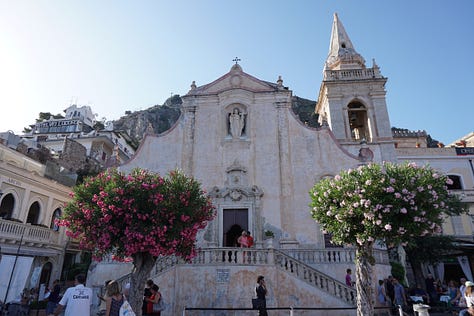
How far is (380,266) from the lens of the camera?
14516mm

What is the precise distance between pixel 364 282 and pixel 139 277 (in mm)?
6826

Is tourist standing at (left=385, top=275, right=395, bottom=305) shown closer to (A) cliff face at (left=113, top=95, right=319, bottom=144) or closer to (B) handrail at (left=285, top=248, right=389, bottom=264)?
(B) handrail at (left=285, top=248, right=389, bottom=264)

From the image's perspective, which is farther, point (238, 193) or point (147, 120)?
point (147, 120)

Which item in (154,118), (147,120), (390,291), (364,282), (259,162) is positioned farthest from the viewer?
(154,118)

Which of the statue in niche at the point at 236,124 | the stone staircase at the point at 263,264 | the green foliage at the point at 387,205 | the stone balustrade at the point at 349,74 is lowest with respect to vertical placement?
the stone staircase at the point at 263,264

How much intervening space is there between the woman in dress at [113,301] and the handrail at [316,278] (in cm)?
841

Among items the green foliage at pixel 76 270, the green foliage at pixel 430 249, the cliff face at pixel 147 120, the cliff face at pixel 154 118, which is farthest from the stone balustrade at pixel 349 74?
the cliff face at pixel 147 120

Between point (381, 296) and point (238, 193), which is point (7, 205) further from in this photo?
point (381, 296)

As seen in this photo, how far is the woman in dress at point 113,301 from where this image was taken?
5.72m

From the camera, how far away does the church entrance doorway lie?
1731 cm

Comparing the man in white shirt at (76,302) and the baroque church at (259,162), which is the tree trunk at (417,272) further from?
the man in white shirt at (76,302)

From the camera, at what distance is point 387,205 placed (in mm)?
9297

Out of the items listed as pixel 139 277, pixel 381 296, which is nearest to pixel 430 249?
pixel 381 296

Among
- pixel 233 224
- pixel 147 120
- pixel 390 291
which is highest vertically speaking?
pixel 147 120
